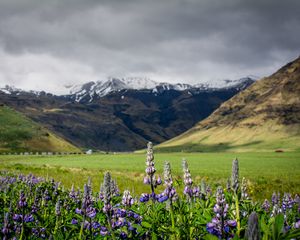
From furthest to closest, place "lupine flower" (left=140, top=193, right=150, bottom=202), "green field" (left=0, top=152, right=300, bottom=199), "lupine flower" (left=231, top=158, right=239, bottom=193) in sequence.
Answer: "green field" (left=0, top=152, right=300, bottom=199)
"lupine flower" (left=140, top=193, right=150, bottom=202)
"lupine flower" (left=231, top=158, right=239, bottom=193)

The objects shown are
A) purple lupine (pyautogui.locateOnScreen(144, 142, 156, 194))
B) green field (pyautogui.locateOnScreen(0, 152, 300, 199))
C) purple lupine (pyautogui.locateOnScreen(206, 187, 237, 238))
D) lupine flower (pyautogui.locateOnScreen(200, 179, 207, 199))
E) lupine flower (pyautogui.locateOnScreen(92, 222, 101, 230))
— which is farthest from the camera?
green field (pyautogui.locateOnScreen(0, 152, 300, 199))

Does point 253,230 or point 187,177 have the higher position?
point 253,230

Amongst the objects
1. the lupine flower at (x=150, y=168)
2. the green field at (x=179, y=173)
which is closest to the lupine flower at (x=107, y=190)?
the lupine flower at (x=150, y=168)

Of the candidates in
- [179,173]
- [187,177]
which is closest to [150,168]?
[187,177]

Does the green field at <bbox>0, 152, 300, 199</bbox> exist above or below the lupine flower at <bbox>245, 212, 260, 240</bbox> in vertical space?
below

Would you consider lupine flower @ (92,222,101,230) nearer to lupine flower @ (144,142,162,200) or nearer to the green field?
lupine flower @ (144,142,162,200)

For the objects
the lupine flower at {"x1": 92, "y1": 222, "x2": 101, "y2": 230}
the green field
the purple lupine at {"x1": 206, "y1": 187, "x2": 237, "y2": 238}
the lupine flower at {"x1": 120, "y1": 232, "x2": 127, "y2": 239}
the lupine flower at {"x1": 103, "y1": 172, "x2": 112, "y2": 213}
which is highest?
the lupine flower at {"x1": 103, "y1": 172, "x2": 112, "y2": 213}

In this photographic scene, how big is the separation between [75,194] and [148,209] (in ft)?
14.2

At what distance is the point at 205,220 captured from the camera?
521 cm

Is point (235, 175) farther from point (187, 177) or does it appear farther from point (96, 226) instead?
point (96, 226)

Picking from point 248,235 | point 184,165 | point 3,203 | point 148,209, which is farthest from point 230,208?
point 3,203

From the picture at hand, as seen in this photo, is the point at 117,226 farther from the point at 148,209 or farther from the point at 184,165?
the point at 184,165

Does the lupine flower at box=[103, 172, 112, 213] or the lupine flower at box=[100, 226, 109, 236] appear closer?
the lupine flower at box=[103, 172, 112, 213]

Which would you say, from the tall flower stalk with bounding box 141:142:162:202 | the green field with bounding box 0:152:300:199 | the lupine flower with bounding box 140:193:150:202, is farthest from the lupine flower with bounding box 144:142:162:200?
the green field with bounding box 0:152:300:199
